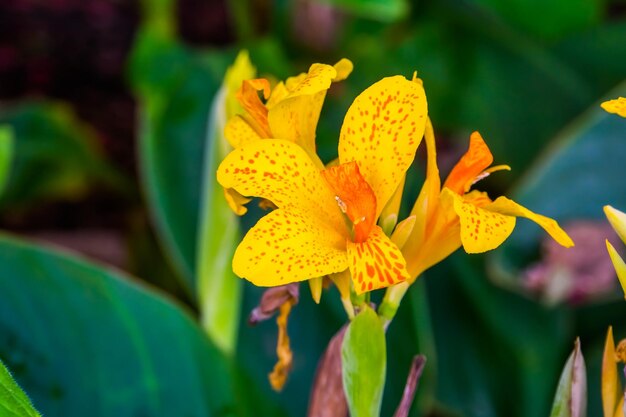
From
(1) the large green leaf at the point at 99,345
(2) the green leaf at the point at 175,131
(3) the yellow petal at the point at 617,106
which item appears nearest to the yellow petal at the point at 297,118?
(3) the yellow petal at the point at 617,106

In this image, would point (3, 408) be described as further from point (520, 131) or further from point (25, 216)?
point (25, 216)

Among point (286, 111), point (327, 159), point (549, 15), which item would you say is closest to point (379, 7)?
point (327, 159)

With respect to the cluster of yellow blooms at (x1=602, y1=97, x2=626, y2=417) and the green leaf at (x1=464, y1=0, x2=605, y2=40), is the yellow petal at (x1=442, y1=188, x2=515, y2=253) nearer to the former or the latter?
the cluster of yellow blooms at (x1=602, y1=97, x2=626, y2=417)

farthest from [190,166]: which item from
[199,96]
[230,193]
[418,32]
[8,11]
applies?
[8,11]

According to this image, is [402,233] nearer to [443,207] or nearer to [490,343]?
[443,207]

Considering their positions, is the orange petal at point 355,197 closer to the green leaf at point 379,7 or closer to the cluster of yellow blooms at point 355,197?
the cluster of yellow blooms at point 355,197
